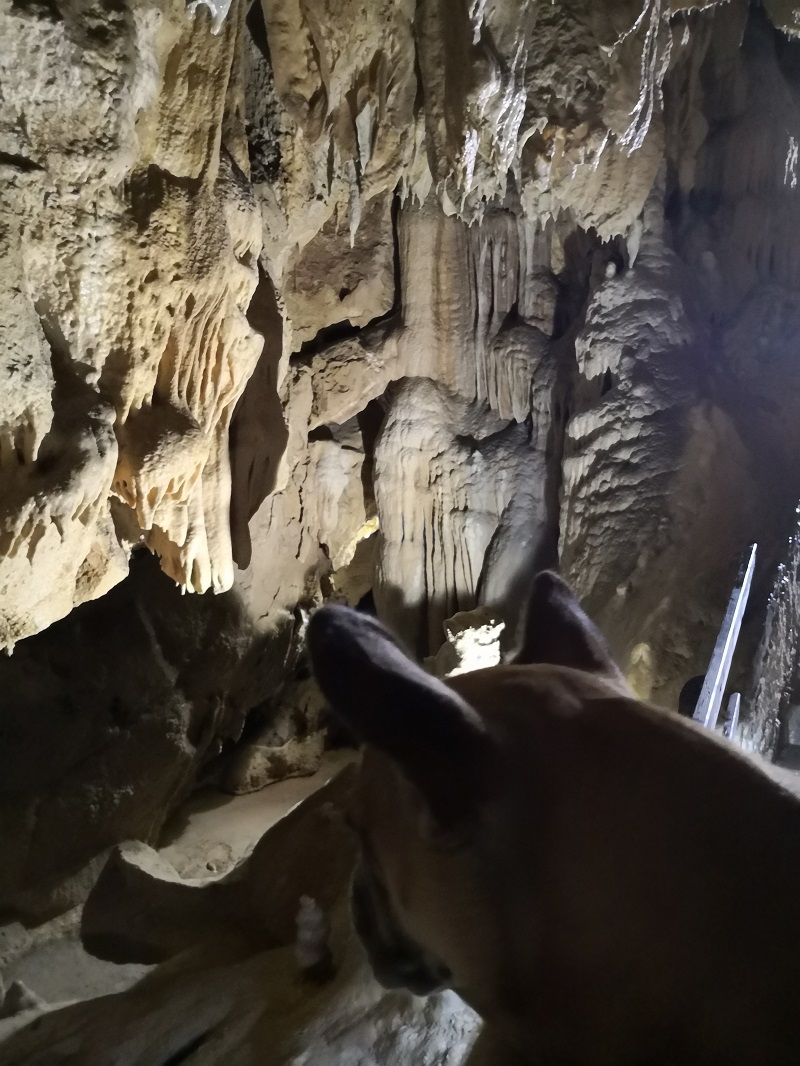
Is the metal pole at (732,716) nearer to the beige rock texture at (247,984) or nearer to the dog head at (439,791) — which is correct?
the beige rock texture at (247,984)

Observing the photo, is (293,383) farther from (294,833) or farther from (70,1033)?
(70,1033)

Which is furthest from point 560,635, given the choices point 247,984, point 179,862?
point 179,862

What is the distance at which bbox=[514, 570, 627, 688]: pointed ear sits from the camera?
110cm

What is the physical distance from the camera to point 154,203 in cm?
320

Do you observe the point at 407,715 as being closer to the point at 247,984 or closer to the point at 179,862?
the point at 247,984

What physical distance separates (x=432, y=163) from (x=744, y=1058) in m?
4.42

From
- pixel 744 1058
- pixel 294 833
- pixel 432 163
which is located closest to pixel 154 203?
pixel 432 163

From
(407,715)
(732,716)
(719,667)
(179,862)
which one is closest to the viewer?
(407,715)

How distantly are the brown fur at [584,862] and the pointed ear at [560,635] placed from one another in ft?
0.45

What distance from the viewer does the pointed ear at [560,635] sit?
1100 millimetres

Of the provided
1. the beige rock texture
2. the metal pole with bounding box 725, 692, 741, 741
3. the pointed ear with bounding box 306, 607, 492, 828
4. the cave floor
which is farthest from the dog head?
the cave floor

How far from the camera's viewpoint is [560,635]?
113 centimetres

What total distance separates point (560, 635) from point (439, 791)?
35 centimetres

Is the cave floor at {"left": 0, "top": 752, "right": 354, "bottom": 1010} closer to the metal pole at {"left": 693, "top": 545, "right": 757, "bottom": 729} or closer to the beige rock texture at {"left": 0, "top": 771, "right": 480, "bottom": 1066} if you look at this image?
the beige rock texture at {"left": 0, "top": 771, "right": 480, "bottom": 1066}
